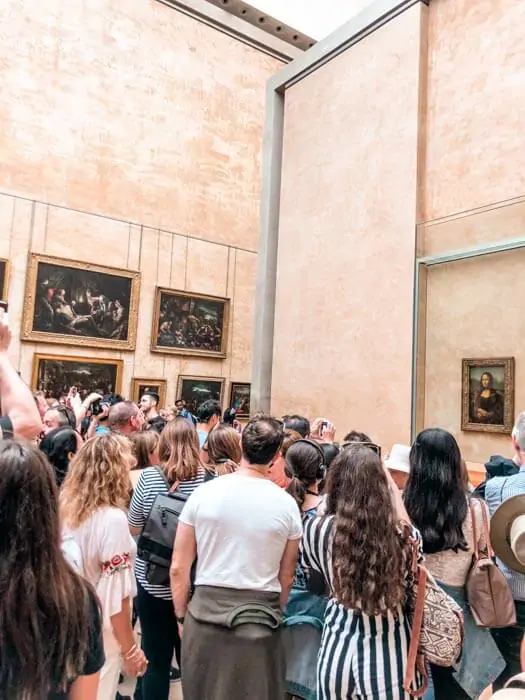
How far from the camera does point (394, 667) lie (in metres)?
2.23

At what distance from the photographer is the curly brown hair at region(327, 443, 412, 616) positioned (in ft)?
7.25

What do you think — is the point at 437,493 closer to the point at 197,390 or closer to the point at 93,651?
the point at 93,651

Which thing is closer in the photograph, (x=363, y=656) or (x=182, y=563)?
(x=363, y=656)

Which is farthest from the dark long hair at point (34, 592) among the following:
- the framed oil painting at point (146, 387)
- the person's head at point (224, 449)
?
the framed oil painting at point (146, 387)

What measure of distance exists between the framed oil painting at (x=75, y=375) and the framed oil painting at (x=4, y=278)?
1.66 meters

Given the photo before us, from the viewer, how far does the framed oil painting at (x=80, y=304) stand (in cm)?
1371

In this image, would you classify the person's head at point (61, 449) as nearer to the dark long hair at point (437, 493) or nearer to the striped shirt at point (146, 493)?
the striped shirt at point (146, 493)

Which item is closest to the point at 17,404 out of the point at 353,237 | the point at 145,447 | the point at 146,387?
the point at 145,447

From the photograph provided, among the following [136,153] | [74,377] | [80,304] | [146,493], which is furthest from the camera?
[136,153]

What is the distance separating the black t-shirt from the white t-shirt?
1.05 m

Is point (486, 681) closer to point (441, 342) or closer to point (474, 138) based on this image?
point (441, 342)

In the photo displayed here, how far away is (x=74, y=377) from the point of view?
14.1m

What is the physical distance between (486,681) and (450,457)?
3.39 ft

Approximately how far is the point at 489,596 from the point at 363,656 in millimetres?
748
